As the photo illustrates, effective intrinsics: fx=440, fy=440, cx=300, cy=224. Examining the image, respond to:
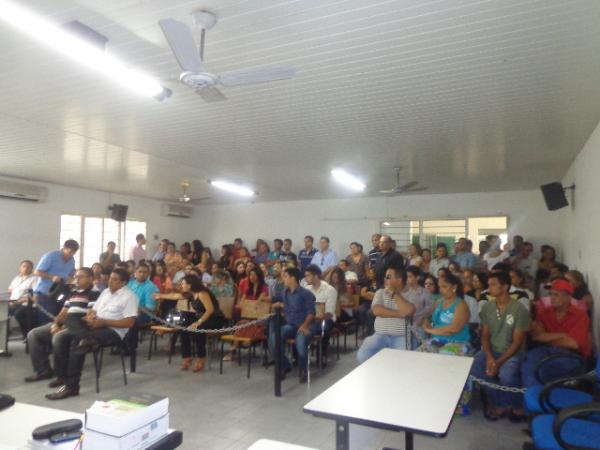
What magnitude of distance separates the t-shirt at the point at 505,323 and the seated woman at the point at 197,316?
10.1 ft

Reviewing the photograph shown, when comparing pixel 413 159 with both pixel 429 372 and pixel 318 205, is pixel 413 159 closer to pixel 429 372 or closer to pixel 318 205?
pixel 429 372

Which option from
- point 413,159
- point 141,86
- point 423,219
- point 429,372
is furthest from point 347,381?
point 423,219

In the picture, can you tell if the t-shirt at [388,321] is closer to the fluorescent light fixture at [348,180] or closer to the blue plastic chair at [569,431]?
the blue plastic chair at [569,431]

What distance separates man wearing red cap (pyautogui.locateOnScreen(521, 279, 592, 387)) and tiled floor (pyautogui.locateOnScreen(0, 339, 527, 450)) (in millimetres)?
525

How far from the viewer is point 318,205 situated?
37.0 feet

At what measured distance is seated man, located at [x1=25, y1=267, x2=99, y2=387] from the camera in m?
4.38

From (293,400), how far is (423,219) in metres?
6.97

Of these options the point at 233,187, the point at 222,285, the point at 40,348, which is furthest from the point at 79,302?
the point at 233,187

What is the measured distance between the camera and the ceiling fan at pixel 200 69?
2324 mm

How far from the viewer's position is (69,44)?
8.40 ft

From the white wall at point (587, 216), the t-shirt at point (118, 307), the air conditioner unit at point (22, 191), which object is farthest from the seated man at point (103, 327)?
the white wall at point (587, 216)

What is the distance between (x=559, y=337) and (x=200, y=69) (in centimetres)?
343

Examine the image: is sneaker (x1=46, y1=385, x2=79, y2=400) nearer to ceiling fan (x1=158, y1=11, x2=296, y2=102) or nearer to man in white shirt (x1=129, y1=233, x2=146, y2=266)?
ceiling fan (x1=158, y1=11, x2=296, y2=102)

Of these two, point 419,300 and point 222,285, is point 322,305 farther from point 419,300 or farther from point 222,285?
point 222,285
